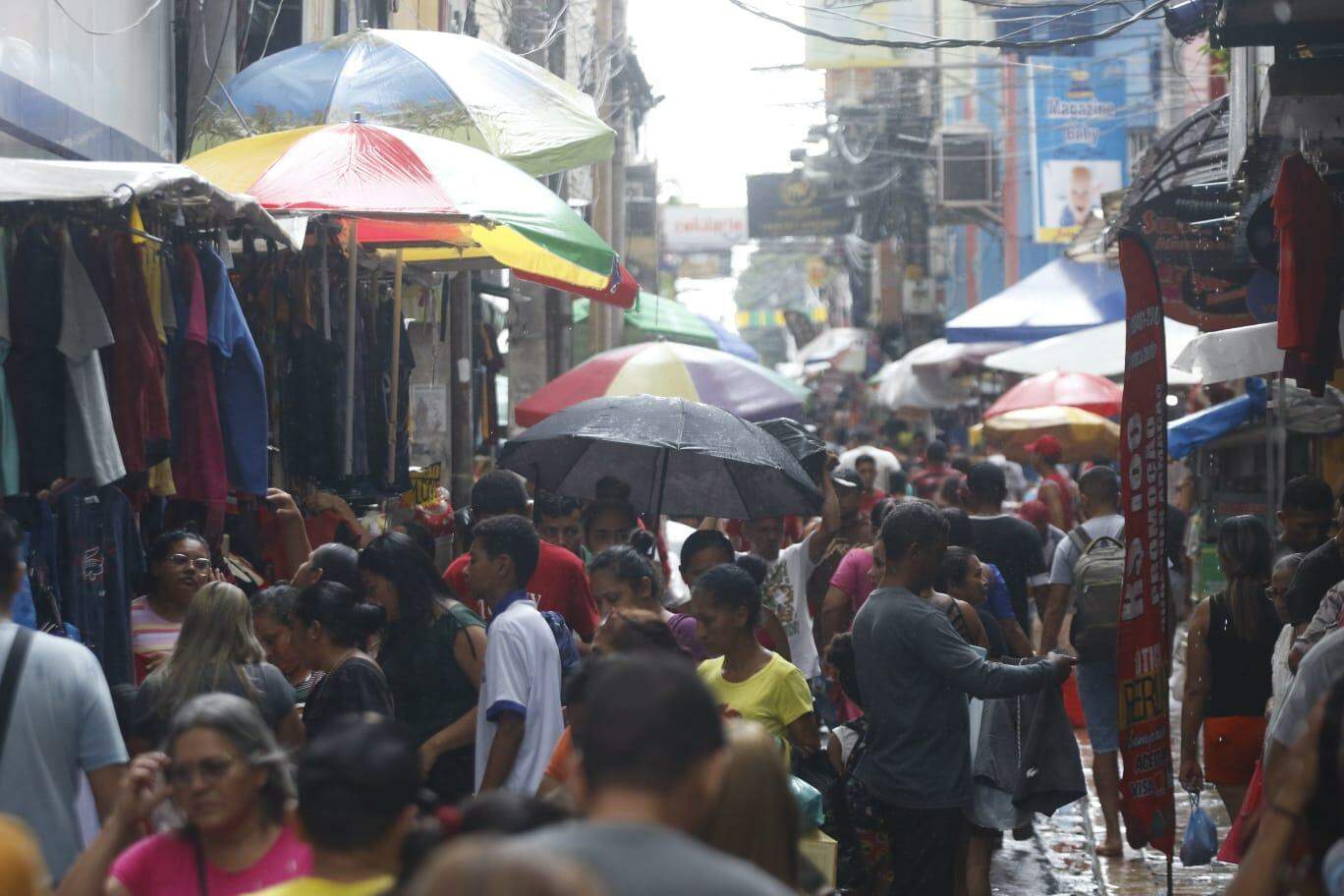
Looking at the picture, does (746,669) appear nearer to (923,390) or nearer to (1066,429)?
(1066,429)

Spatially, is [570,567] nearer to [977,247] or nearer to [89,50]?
[89,50]

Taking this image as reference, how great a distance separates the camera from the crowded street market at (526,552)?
3.23 metres

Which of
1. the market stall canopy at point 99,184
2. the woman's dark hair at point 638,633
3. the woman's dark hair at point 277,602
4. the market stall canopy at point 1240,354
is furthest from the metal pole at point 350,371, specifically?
the market stall canopy at point 1240,354

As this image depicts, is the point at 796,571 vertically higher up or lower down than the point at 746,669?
lower down

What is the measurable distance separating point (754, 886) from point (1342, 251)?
22.0ft

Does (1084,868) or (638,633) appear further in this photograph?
(1084,868)

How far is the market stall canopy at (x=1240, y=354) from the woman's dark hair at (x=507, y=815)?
23.5ft

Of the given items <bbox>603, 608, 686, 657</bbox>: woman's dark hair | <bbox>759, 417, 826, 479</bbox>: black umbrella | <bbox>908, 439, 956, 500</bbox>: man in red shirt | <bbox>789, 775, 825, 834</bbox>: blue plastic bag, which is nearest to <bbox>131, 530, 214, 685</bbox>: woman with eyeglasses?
<bbox>603, 608, 686, 657</bbox>: woman's dark hair

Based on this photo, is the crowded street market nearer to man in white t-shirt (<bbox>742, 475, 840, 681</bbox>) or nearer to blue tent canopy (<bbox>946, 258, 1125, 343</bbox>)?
man in white t-shirt (<bbox>742, 475, 840, 681</bbox>)

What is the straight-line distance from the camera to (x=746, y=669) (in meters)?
5.54

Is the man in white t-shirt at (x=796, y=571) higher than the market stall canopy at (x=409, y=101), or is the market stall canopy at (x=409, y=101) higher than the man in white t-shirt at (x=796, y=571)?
the market stall canopy at (x=409, y=101)

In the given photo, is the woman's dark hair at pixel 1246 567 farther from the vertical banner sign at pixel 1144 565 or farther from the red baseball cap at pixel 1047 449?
the red baseball cap at pixel 1047 449

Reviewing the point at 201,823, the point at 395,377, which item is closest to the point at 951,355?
the point at 395,377

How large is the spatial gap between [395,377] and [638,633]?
353 centimetres
